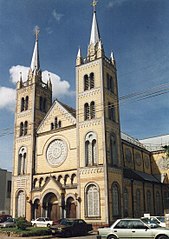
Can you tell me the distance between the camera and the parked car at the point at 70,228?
27.2 meters

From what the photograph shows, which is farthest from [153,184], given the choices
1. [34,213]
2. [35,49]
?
[35,49]

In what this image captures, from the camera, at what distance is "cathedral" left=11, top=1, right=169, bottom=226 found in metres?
37.2

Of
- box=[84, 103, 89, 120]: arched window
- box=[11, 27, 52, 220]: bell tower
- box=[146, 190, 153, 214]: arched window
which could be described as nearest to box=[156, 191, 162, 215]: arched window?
box=[146, 190, 153, 214]: arched window

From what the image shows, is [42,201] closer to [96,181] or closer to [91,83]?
[96,181]

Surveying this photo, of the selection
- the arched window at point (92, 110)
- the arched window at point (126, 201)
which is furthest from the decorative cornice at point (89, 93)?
the arched window at point (126, 201)

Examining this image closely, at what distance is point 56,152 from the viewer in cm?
4275

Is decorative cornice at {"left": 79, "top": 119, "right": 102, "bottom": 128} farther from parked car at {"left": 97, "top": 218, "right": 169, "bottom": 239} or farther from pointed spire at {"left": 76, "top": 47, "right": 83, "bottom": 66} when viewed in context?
parked car at {"left": 97, "top": 218, "right": 169, "bottom": 239}

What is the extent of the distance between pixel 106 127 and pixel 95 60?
404 inches

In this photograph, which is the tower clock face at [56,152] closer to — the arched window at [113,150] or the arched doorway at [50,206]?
the arched doorway at [50,206]

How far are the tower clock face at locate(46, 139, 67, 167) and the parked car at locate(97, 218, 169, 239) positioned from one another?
2257 cm

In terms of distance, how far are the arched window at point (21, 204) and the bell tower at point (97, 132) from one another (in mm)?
10834

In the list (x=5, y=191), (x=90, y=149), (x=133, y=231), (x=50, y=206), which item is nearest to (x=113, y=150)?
(x=90, y=149)

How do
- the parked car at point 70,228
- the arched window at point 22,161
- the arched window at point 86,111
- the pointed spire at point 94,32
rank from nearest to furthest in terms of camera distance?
the parked car at point 70,228 < the arched window at point 86,111 < the arched window at point 22,161 < the pointed spire at point 94,32

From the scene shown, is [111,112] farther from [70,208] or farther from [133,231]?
[133,231]
